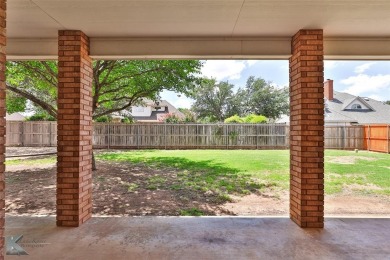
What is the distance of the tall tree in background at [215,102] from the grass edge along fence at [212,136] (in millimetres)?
18376

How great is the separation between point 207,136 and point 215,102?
62.7ft

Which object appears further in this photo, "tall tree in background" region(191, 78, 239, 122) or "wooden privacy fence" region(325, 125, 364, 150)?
"tall tree in background" region(191, 78, 239, 122)

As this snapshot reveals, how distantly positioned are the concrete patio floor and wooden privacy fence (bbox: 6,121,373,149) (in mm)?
10683

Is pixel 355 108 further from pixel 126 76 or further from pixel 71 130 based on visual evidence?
pixel 71 130

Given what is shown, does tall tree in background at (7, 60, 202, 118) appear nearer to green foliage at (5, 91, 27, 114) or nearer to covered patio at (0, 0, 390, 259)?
green foliage at (5, 91, 27, 114)

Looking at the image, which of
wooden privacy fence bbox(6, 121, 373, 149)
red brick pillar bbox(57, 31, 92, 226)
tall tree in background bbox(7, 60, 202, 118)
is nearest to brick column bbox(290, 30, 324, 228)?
red brick pillar bbox(57, 31, 92, 226)

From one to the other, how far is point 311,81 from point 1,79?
3459 millimetres

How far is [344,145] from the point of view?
15109 millimetres

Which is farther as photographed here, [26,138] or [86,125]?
[26,138]

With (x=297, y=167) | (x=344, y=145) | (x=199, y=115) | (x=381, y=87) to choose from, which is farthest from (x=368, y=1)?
(x=381, y=87)

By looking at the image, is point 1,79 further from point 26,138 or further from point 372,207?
point 26,138

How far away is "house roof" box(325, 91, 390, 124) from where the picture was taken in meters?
20.8

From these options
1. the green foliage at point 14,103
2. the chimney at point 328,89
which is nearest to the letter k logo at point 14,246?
the green foliage at point 14,103

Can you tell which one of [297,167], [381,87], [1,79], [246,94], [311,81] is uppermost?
[381,87]
